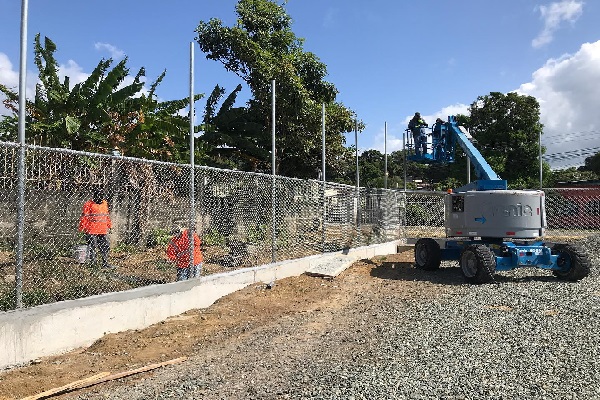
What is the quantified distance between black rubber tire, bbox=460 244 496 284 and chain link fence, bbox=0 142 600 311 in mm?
3212

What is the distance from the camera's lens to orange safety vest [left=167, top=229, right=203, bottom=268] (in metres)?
7.43

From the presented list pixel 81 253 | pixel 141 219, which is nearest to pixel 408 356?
pixel 81 253

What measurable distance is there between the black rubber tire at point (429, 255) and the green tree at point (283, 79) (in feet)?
20.6

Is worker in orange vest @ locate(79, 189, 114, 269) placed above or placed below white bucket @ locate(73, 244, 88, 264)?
above

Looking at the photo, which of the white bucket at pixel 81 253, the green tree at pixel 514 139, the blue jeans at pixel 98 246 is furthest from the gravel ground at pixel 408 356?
the green tree at pixel 514 139

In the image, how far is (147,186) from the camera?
1018 centimetres

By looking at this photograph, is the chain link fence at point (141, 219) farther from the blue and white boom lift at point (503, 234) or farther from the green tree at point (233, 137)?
the green tree at point (233, 137)

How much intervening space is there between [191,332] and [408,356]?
2.79 meters

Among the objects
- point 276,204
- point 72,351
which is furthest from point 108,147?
point 72,351

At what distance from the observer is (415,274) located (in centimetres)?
1162

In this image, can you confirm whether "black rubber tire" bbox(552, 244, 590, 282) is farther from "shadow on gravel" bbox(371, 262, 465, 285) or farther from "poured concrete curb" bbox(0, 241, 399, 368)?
"poured concrete curb" bbox(0, 241, 399, 368)

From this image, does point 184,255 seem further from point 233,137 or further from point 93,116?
point 233,137

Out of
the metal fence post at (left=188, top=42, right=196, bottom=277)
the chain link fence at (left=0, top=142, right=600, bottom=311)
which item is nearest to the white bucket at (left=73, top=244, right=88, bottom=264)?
the chain link fence at (left=0, top=142, right=600, bottom=311)

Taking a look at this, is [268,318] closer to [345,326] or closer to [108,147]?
[345,326]
